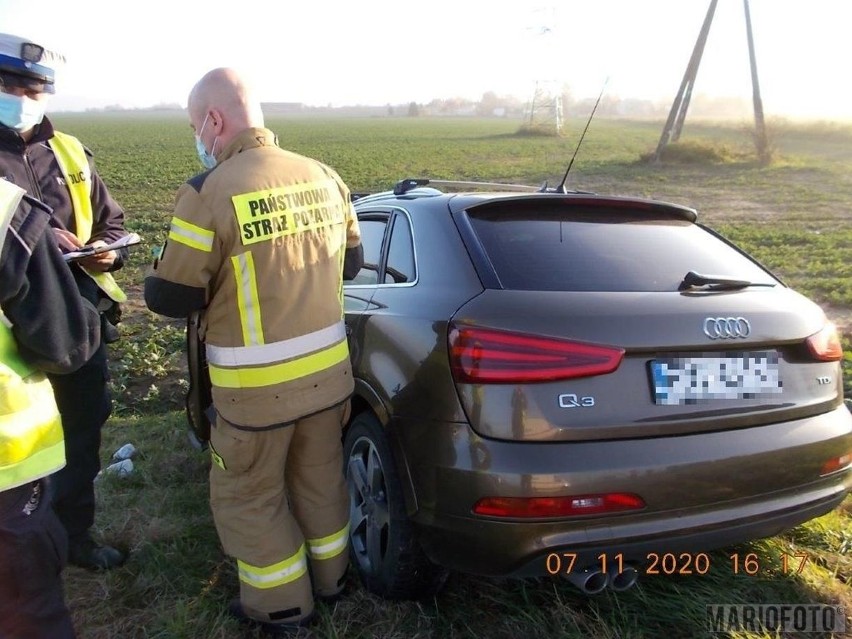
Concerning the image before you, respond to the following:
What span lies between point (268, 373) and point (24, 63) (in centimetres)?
150

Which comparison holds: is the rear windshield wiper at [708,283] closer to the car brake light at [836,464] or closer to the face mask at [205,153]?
the car brake light at [836,464]

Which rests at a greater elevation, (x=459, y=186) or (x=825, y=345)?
(x=459, y=186)

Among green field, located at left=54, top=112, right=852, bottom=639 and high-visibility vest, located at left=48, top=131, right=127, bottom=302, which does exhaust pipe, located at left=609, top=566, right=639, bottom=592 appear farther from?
high-visibility vest, located at left=48, top=131, right=127, bottom=302

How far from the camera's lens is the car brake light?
247cm

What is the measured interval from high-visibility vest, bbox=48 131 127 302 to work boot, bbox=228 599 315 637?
148 cm

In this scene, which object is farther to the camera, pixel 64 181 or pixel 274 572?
pixel 64 181

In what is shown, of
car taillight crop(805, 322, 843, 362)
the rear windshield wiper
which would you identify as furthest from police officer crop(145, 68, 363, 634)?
car taillight crop(805, 322, 843, 362)

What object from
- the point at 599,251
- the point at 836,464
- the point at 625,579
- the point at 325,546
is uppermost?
the point at 599,251

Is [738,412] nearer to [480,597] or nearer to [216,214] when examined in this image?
[480,597]

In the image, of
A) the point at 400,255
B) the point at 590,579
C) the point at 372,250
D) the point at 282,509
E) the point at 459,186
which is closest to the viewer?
the point at 590,579

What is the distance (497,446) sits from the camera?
2.14 metres

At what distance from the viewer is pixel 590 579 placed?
2260 mm
